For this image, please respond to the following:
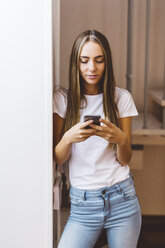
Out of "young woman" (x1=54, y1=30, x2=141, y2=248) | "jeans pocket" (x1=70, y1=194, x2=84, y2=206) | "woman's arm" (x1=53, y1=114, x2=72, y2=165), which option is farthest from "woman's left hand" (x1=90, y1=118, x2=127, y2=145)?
"jeans pocket" (x1=70, y1=194, x2=84, y2=206)

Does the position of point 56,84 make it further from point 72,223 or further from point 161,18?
point 161,18

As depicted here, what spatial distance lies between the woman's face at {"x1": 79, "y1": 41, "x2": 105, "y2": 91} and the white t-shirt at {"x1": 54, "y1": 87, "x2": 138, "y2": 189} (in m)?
0.08

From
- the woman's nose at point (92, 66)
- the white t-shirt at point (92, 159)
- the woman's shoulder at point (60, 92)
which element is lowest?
the white t-shirt at point (92, 159)

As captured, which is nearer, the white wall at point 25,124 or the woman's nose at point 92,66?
the white wall at point 25,124

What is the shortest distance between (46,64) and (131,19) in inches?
40.1

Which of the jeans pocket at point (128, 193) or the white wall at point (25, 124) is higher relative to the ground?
the white wall at point (25, 124)

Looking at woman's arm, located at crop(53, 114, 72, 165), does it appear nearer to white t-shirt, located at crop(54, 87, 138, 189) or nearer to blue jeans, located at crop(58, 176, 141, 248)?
white t-shirt, located at crop(54, 87, 138, 189)

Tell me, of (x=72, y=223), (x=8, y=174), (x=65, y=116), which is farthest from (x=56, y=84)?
(x=72, y=223)

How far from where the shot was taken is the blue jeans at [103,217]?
4.73ft

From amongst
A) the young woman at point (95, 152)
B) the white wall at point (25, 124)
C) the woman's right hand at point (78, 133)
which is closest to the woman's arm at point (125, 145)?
the young woman at point (95, 152)

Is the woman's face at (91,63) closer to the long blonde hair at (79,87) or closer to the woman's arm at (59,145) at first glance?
the long blonde hair at (79,87)

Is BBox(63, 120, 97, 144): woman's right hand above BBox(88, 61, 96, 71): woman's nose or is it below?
below

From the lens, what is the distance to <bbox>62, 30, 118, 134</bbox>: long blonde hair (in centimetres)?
144

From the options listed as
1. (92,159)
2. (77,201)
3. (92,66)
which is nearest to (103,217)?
(77,201)
